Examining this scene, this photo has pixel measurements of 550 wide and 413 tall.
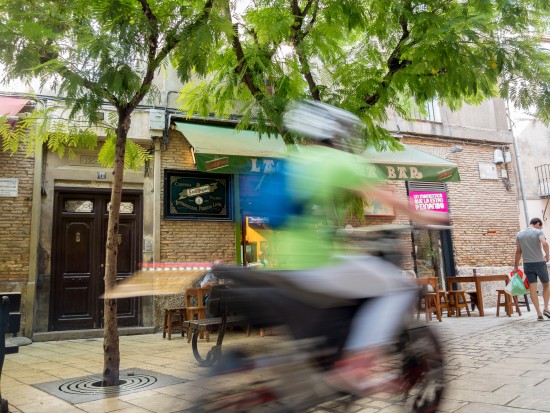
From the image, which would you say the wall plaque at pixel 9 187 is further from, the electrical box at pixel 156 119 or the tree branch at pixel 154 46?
the tree branch at pixel 154 46

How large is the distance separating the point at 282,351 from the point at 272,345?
0.31 ft

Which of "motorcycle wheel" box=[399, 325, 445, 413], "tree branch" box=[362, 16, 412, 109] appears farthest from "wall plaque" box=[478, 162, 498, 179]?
"motorcycle wheel" box=[399, 325, 445, 413]

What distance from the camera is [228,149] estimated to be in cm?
910

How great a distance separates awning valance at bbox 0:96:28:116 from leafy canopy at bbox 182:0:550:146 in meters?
2.96

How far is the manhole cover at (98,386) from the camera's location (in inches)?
164

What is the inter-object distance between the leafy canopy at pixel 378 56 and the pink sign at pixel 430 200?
6.12m

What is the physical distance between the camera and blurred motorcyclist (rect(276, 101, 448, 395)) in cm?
209

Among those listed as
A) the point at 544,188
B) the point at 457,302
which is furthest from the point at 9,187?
the point at 544,188

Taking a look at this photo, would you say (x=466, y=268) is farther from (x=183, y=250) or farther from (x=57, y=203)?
(x=57, y=203)

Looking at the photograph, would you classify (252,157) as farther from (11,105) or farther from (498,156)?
(498,156)

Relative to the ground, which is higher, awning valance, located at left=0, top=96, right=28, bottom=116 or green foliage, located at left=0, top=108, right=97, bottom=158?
awning valance, located at left=0, top=96, right=28, bottom=116


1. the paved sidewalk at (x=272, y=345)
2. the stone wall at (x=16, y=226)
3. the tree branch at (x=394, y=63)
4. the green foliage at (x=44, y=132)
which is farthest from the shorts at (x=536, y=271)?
the stone wall at (x=16, y=226)

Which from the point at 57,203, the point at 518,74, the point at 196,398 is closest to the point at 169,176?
the point at 57,203

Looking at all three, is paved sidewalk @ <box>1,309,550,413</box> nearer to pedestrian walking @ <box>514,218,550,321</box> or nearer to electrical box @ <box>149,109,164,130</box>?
pedestrian walking @ <box>514,218,550,321</box>
